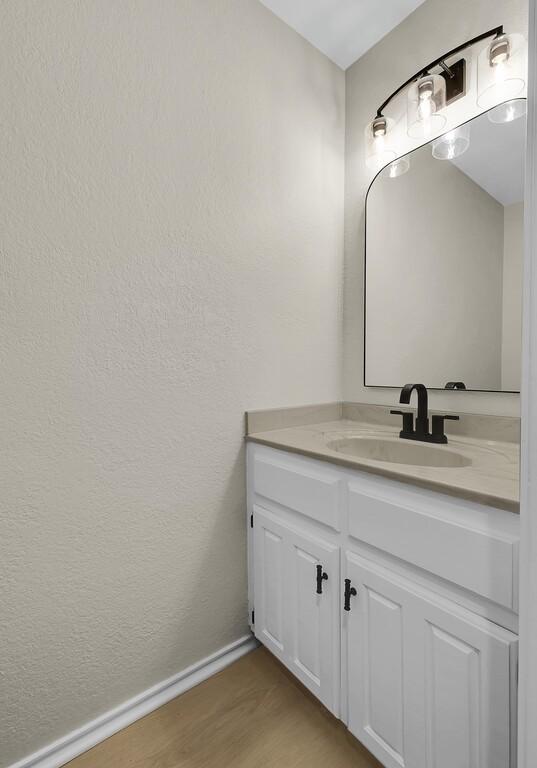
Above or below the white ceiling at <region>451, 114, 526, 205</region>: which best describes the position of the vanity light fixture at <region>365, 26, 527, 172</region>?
above

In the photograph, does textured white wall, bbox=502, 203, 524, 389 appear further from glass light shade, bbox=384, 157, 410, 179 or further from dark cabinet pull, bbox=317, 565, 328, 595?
dark cabinet pull, bbox=317, 565, 328, 595

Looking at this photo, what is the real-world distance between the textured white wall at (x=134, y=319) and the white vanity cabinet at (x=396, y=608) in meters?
0.30

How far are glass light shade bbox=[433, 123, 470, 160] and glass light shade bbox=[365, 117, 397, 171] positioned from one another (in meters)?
0.19

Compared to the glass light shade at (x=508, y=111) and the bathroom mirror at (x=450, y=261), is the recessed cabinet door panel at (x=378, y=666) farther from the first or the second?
the glass light shade at (x=508, y=111)

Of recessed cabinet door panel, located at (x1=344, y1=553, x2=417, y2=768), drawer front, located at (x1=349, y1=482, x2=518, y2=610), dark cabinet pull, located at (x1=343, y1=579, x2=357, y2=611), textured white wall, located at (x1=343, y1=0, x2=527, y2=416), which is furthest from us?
textured white wall, located at (x1=343, y1=0, x2=527, y2=416)

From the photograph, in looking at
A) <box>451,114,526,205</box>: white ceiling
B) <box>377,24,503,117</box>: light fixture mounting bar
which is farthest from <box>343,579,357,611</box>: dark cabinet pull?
<box>377,24,503,117</box>: light fixture mounting bar

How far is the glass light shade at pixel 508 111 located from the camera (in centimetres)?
116

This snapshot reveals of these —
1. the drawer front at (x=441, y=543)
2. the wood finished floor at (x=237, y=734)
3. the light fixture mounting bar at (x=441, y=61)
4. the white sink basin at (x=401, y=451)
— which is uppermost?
the light fixture mounting bar at (x=441, y=61)

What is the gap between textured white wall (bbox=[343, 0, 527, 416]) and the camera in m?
1.26

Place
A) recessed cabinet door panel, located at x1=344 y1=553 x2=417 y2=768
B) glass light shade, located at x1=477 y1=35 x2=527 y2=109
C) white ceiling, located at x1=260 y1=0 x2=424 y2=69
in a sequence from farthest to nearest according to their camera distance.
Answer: white ceiling, located at x1=260 y1=0 x2=424 y2=69
glass light shade, located at x1=477 y1=35 x2=527 y2=109
recessed cabinet door panel, located at x1=344 y1=553 x2=417 y2=768

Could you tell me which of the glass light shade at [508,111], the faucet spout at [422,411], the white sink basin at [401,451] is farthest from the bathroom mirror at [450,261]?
the white sink basin at [401,451]

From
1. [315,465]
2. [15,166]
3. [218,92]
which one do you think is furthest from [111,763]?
[218,92]

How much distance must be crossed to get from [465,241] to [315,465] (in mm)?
955

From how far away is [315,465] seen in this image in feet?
3.70
